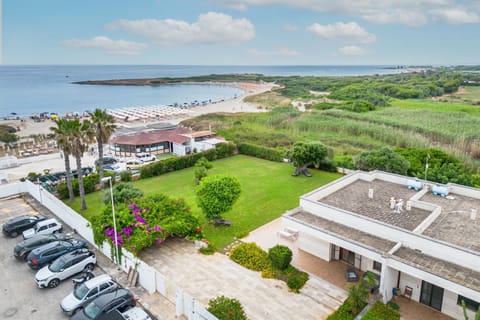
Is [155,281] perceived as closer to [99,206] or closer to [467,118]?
[99,206]

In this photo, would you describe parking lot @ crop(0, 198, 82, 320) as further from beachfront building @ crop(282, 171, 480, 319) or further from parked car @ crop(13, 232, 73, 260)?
beachfront building @ crop(282, 171, 480, 319)

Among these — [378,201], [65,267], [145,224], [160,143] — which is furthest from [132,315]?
[160,143]

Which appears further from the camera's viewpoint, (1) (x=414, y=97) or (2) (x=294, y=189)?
(1) (x=414, y=97)

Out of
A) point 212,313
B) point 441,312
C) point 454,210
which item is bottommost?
point 441,312

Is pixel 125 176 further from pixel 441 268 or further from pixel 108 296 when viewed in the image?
pixel 441 268

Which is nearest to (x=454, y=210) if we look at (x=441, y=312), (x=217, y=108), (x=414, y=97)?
(x=441, y=312)

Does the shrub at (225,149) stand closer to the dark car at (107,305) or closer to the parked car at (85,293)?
the parked car at (85,293)

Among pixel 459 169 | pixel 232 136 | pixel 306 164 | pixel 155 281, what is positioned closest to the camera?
pixel 155 281

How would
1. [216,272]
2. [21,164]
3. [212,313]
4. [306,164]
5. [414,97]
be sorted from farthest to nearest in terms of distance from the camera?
[414,97] → [21,164] → [306,164] → [216,272] → [212,313]
